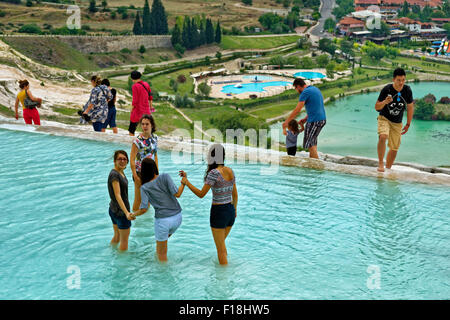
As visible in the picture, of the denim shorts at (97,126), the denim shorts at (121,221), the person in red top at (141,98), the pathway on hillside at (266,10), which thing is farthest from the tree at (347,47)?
the denim shorts at (121,221)

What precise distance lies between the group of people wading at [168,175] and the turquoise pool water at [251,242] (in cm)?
50

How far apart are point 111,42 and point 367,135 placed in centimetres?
5158

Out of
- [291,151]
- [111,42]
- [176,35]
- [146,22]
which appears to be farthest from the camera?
[176,35]

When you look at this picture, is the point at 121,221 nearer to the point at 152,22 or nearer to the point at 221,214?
the point at 221,214

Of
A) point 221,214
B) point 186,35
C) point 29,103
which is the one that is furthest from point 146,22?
point 221,214

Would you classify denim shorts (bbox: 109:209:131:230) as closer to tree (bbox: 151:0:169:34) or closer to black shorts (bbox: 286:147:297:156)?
black shorts (bbox: 286:147:297:156)

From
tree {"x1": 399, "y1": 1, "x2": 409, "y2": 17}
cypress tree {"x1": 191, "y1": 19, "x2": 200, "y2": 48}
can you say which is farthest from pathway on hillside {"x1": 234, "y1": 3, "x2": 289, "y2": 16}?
cypress tree {"x1": 191, "y1": 19, "x2": 200, "y2": 48}

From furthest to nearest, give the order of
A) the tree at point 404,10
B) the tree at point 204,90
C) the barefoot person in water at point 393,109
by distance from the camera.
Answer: the tree at point 404,10, the tree at point 204,90, the barefoot person in water at point 393,109

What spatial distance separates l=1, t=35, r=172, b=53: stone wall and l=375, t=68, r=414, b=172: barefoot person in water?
86.8m

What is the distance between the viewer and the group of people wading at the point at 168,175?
7.25 meters

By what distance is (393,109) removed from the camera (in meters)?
11.5

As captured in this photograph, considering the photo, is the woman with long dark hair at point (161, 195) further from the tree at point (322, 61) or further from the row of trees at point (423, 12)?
the row of trees at point (423, 12)

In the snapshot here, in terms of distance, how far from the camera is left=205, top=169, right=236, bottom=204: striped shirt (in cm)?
717

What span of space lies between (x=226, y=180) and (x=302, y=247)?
7.30 feet
